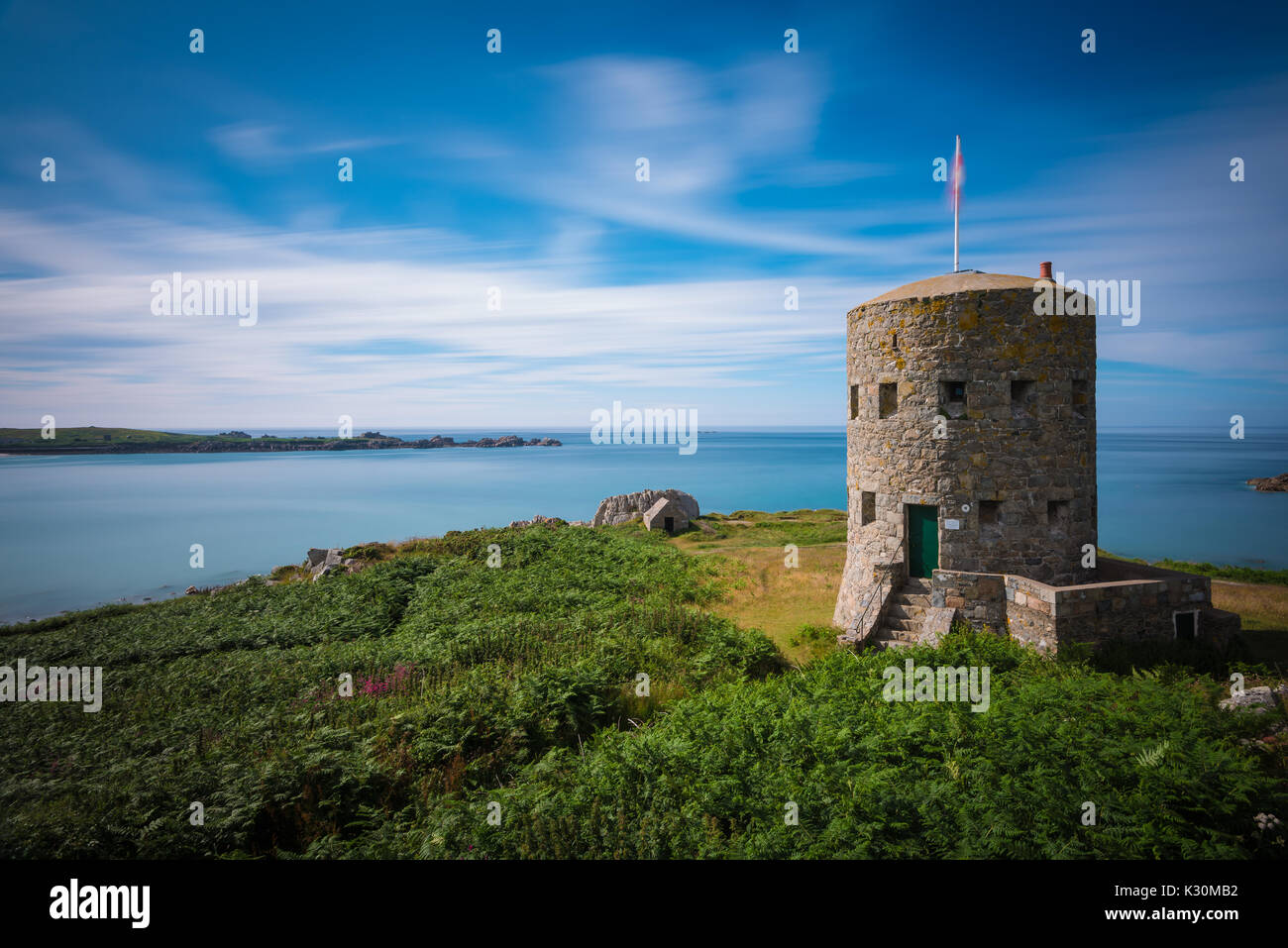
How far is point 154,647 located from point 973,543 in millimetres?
23285

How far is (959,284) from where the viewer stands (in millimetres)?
15219

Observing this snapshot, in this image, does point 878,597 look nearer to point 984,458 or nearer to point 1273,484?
point 984,458

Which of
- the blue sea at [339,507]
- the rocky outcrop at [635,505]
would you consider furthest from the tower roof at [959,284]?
the blue sea at [339,507]

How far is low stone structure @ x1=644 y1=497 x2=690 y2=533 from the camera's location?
117 feet

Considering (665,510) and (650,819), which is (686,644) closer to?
(650,819)

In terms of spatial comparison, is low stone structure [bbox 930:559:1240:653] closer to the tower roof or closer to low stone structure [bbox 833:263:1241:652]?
low stone structure [bbox 833:263:1241:652]

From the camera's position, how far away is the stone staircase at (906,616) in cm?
1501

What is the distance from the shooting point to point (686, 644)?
16016 millimetres

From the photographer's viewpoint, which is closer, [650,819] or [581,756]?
[650,819]

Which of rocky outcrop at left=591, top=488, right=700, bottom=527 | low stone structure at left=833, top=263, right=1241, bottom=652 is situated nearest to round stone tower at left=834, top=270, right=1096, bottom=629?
low stone structure at left=833, top=263, right=1241, bottom=652

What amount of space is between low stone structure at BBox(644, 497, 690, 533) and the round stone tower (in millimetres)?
20405

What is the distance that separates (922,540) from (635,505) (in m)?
27.5
